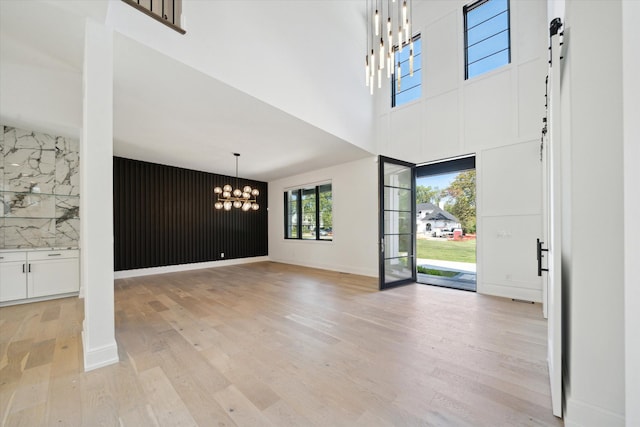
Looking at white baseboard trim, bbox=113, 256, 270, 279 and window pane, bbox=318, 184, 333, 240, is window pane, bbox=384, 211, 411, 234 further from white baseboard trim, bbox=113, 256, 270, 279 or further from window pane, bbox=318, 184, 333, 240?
white baseboard trim, bbox=113, 256, 270, 279

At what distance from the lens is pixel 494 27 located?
442cm

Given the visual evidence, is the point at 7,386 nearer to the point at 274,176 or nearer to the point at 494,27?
the point at 274,176

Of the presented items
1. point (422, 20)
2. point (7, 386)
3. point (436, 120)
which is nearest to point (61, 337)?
point (7, 386)

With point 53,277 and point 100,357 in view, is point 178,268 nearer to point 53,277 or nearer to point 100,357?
point 53,277

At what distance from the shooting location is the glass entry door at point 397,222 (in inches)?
185

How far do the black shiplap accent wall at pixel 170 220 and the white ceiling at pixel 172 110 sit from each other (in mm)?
470

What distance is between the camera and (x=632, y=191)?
924mm

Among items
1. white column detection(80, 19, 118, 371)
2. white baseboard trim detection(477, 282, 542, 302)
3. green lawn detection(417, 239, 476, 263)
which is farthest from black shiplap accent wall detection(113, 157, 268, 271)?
white baseboard trim detection(477, 282, 542, 302)

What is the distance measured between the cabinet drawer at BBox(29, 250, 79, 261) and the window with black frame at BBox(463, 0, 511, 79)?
25.7ft

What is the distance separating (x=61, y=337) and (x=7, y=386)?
0.98 meters

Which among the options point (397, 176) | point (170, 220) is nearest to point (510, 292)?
point (397, 176)

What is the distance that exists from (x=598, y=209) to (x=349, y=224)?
17.1ft

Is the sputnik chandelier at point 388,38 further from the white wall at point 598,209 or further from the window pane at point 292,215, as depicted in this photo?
the window pane at point 292,215

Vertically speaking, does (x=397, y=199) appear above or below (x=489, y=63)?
below
